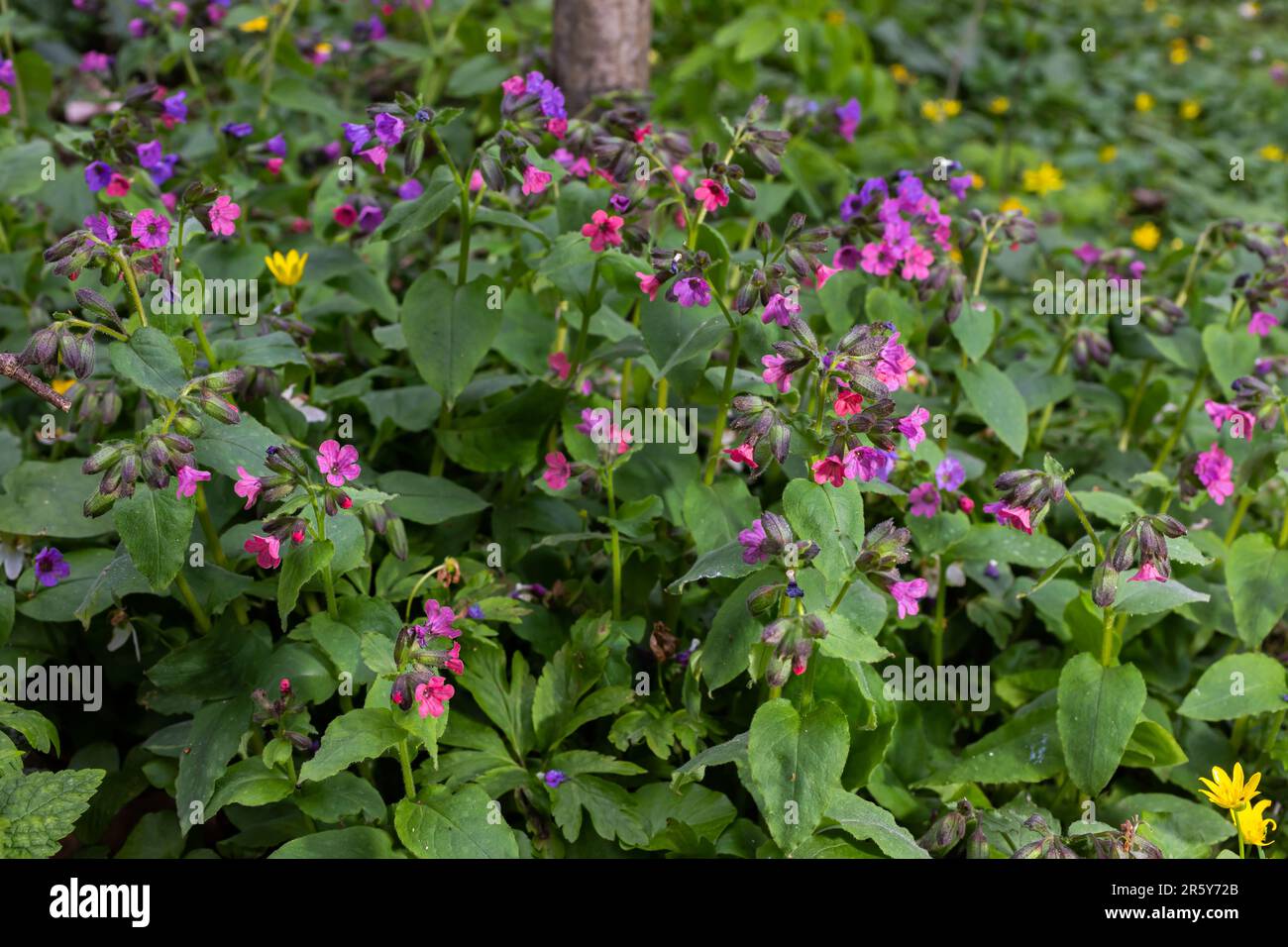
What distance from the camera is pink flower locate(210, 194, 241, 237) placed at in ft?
8.75

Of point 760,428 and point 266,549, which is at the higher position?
point 760,428

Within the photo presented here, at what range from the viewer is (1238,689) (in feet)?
8.71

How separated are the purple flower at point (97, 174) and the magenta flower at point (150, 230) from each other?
0.49 m

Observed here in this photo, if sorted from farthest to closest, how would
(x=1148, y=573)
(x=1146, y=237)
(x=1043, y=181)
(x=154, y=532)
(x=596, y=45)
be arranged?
(x=1043, y=181), (x=1146, y=237), (x=596, y=45), (x=1148, y=573), (x=154, y=532)

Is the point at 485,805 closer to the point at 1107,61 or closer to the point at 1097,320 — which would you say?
the point at 1097,320

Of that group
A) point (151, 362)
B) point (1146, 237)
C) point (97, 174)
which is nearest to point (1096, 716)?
point (151, 362)

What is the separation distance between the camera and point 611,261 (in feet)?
8.75

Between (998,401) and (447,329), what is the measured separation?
1.33 m

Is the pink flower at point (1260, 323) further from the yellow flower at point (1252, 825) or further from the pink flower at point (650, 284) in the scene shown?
the pink flower at point (650, 284)

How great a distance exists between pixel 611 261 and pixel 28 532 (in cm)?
131

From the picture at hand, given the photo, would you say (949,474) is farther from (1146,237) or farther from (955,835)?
(1146,237)

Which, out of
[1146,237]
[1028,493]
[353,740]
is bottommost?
[353,740]

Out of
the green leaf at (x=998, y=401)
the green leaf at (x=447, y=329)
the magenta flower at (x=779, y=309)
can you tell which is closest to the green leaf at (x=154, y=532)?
the green leaf at (x=447, y=329)

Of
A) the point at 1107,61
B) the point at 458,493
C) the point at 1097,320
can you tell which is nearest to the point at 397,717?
the point at 458,493
